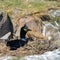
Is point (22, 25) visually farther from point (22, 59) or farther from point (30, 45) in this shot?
point (22, 59)

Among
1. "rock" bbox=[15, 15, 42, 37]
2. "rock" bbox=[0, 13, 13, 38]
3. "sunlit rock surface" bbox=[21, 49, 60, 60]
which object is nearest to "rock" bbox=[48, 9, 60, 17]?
"rock" bbox=[15, 15, 42, 37]

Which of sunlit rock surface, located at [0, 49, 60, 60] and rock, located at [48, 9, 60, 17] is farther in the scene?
rock, located at [48, 9, 60, 17]

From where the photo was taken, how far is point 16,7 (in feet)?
30.9

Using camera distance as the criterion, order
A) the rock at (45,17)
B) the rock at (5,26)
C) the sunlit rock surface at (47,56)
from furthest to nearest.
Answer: the rock at (45,17)
the rock at (5,26)
the sunlit rock surface at (47,56)

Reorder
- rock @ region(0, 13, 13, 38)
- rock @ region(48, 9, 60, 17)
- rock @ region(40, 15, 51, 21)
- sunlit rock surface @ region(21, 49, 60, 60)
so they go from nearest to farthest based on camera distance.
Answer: sunlit rock surface @ region(21, 49, 60, 60) → rock @ region(0, 13, 13, 38) → rock @ region(40, 15, 51, 21) → rock @ region(48, 9, 60, 17)

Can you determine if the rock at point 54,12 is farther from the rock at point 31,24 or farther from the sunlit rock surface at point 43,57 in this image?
the sunlit rock surface at point 43,57

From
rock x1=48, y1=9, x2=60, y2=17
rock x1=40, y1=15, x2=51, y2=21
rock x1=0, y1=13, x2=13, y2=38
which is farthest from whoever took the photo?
rock x1=48, y1=9, x2=60, y2=17

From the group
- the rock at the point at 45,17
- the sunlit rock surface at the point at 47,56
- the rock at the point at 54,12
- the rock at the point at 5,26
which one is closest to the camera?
the sunlit rock surface at the point at 47,56

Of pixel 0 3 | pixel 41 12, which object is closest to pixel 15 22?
pixel 41 12

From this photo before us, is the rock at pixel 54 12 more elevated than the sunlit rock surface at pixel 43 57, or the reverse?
the rock at pixel 54 12

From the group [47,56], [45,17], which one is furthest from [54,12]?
[47,56]

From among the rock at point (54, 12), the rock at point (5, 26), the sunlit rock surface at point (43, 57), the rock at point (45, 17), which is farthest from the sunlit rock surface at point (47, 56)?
the rock at point (54, 12)

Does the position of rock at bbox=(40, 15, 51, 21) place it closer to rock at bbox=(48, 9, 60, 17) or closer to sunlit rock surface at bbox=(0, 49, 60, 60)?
rock at bbox=(48, 9, 60, 17)

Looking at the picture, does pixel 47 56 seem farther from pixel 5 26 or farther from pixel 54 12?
pixel 54 12
